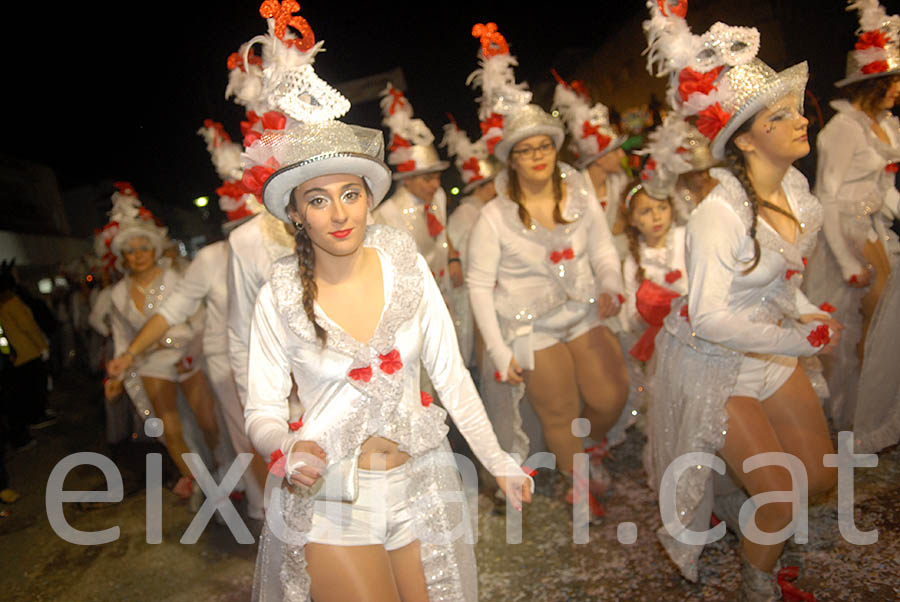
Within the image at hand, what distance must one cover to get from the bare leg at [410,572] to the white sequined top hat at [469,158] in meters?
5.74

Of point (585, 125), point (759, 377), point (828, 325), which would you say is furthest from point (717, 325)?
point (585, 125)

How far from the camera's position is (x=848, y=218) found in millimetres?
4465

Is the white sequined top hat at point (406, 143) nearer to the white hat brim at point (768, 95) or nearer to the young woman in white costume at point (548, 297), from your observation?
the young woman in white costume at point (548, 297)

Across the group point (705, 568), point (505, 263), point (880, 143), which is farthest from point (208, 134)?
point (880, 143)

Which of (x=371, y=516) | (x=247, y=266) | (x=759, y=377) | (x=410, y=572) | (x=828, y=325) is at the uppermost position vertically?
(x=247, y=266)

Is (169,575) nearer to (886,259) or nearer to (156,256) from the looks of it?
(156,256)

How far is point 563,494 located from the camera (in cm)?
441

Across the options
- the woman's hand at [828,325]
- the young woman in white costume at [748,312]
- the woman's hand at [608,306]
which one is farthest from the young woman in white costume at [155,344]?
the woman's hand at [828,325]

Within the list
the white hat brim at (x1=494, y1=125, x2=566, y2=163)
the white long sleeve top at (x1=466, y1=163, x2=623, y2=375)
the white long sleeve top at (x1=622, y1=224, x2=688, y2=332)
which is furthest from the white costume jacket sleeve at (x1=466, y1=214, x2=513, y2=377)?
the white long sleeve top at (x1=622, y1=224, x2=688, y2=332)

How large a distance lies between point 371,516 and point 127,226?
4.40m

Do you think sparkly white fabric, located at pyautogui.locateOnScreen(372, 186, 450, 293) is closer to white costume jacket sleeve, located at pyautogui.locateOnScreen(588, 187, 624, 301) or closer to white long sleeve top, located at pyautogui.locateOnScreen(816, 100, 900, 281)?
white costume jacket sleeve, located at pyautogui.locateOnScreen(588, 187, 624, 301)

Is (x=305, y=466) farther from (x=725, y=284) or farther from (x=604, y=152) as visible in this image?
(x=604, y=152)

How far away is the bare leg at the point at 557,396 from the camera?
13.6ft

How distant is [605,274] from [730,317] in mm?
1596
